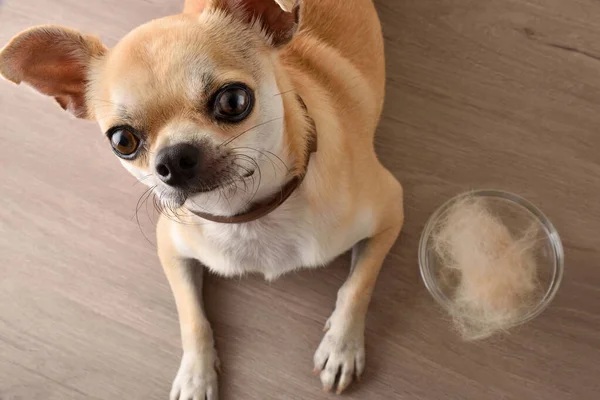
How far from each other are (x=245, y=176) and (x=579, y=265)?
1199 millimetres

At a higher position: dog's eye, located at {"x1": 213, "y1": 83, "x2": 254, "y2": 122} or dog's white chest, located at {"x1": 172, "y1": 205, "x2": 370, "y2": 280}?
dog's eye, located at {"x1": 213, "y1": 83, "x2": 254, "y2": 122}

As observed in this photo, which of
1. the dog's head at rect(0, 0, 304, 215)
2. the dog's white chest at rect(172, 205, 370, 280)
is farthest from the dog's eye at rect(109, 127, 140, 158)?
the dog's white chest at rect(172, 205, 370, 280)

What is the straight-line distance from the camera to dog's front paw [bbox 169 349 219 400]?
1.71m

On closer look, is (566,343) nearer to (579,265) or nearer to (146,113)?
(579,265)

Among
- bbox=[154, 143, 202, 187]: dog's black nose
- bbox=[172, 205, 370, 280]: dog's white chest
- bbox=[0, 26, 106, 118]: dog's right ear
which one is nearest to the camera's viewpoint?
bbox=[154, 143, 202, 187]: dog's black nose

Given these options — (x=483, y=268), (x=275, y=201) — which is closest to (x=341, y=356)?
(x=483, y=268)

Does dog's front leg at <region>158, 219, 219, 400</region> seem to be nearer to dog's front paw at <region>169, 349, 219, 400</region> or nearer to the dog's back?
dog's front paw at <region>169, 349, 219, 400</region>

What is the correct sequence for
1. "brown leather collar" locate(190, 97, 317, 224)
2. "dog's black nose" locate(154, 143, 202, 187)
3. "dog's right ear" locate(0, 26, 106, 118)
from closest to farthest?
1. "dog's black nose" locate(154, 143, 202, 187)
2. "dog's right ear" locate(0, 26, 106, 118)
3. "brown leather collar" locate(190, 97, 317, 224)

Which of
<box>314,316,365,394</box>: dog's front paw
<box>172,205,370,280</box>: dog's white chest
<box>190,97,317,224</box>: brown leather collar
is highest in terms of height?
<box>190,97,317,224</box>: brown leather collar

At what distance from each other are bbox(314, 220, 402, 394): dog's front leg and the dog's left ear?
70 cm

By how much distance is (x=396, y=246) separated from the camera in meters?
1.85

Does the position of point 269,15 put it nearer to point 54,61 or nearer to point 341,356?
point 54,61

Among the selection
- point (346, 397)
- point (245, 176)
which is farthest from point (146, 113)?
point (346, 397)

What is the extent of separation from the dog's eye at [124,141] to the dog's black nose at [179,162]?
10 cm
